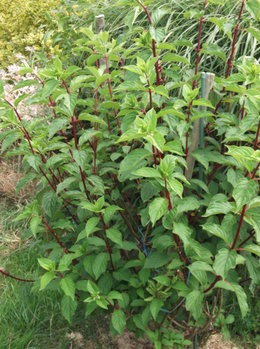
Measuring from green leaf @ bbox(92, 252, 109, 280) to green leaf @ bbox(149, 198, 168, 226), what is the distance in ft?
1.46

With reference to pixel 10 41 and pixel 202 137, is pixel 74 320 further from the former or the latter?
pixel 10 41

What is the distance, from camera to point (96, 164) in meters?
1.93

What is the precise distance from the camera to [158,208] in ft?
4.98

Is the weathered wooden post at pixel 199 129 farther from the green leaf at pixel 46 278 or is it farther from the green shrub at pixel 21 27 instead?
the green shrub at pixel 21 27

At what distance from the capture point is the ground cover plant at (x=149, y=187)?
1.60 m

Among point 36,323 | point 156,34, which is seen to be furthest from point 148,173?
point 36,323

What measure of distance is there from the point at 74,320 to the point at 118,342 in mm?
291

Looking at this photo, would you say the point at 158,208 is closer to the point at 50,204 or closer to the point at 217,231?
the point at 217,231

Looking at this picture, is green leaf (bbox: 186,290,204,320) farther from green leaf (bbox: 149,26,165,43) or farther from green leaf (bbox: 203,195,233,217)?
green leaf (bbox: 149,26,165,43)

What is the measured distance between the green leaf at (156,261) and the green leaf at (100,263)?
0.17 meters

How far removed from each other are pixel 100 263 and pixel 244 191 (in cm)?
73

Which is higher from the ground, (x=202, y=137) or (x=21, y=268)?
(x=202, y=137)

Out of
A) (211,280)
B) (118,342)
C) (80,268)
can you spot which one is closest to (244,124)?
(211,280)

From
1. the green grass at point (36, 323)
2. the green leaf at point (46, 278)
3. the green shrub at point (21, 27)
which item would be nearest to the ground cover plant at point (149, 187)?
the green leaf at point (46, 278)
